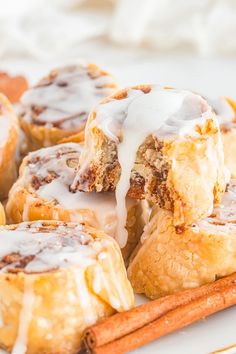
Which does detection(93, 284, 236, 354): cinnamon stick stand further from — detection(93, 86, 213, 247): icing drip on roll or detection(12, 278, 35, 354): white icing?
detection(93, 86, 213, 247): icing drip on roll

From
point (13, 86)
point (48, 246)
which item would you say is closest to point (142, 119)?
point (48, 246)

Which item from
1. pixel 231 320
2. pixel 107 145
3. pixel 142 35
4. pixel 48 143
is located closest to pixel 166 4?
pixel 142 35

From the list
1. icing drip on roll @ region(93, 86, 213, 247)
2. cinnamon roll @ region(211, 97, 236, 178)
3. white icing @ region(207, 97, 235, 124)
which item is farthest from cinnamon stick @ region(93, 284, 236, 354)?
white icing @ region(207, 97, 235, 124)

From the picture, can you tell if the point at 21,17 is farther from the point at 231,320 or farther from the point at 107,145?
the point at 231,320

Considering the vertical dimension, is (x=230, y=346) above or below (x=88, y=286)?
below

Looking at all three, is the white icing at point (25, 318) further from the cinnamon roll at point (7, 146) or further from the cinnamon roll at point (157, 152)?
the cinnamon roll at point (7, 146)

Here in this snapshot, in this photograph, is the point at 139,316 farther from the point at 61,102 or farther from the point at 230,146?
the point at 61,102
